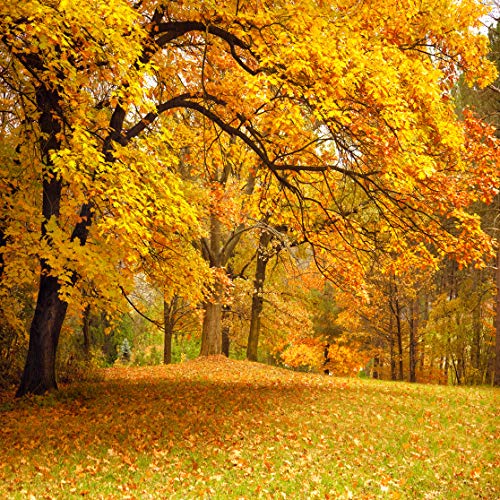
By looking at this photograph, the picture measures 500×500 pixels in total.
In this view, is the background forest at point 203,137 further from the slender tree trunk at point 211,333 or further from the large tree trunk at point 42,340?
the slender tree trunk at point 211,333

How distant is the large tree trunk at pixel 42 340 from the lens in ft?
35.2

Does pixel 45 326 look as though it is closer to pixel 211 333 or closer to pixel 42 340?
pixel 42 340

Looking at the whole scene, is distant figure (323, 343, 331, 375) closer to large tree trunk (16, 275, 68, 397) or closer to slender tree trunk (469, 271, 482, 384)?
slender tree trunk (469, 271, 482, 384)

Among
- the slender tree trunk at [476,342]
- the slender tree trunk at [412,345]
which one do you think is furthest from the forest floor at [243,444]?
the slender tree trunk at [412,345]

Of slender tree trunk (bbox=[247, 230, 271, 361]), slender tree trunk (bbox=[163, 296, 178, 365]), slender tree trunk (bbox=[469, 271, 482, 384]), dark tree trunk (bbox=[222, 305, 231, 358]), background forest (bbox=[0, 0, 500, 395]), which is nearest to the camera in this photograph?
background forest (bbox=[0, 0, 500, 395])

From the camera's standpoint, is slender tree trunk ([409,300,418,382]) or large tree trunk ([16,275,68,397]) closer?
large tree trunk ([16,275,68,397])

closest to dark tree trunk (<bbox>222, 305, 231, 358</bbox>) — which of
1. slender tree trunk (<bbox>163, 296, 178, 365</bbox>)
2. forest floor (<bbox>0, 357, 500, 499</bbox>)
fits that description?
slender tree trunk (<bbox>163, 296, 178, 365</bbox>)

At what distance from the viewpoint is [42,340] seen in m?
10.8

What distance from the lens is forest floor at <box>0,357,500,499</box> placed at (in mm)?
6809

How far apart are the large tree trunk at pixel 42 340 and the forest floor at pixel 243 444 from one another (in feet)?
1.49

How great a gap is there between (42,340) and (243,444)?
4761mm

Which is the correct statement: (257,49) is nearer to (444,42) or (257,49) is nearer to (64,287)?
(444,42)

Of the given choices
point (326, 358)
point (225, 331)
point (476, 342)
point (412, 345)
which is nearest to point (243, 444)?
point (476, 342)

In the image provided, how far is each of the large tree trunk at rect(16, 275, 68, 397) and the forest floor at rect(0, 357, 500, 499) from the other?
0.45m
